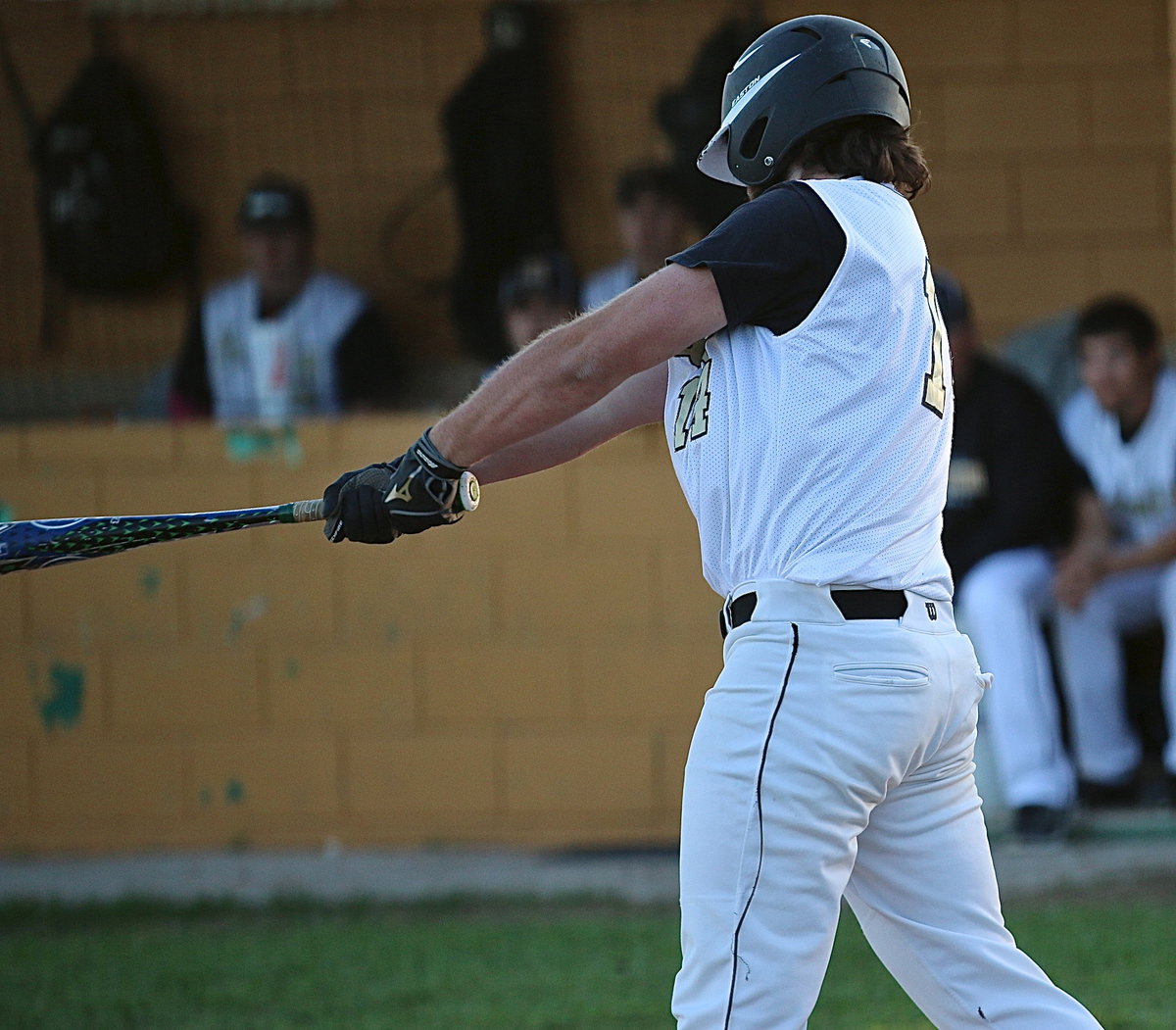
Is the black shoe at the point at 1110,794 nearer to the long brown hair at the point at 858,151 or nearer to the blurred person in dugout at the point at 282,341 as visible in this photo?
the blurred person in dugout at the point at 282,341

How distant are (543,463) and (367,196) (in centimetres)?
394

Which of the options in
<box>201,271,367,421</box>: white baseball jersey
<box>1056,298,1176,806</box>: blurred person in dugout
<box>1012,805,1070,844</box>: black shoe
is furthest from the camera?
<box>201,271,367,421</box>: white baseball jersey

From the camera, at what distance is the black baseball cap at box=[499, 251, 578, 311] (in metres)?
6.34

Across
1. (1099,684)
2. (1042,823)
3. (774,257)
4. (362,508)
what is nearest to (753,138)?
(774,257)

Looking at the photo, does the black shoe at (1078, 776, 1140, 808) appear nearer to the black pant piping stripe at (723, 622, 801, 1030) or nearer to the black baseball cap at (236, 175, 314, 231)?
the black baseball cap at (236, 175, 314, 231)

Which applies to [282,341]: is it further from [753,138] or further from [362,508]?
[753,138]

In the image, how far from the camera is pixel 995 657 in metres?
5.95

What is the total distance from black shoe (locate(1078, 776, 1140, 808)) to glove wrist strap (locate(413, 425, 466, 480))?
161 inches

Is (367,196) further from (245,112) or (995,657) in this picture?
(995,657)

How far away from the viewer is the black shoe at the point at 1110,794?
6.08 m

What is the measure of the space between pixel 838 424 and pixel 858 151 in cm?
48

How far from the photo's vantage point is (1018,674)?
5.91 m

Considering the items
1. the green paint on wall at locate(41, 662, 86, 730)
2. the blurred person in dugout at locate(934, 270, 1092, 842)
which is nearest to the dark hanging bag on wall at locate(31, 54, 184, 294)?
the green paint on wall at locate(41, 662, 86, 730)

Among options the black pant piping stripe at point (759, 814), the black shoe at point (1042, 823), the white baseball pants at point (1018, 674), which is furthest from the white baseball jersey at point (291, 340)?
the black pant piping stripe at point (759, 814)
